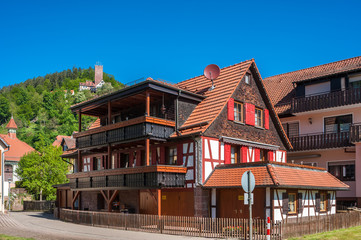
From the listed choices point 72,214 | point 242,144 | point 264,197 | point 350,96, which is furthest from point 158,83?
point 350,96

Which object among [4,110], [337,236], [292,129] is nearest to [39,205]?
[292,129]

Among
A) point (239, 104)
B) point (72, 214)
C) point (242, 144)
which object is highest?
point (239, 104)

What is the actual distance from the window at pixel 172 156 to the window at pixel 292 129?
12.9 meters

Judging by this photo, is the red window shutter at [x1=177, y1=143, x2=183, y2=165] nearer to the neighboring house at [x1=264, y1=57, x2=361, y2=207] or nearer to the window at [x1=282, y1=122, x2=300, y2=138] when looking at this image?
the neighboring house at [x1=264, y1=57, x2=361, y2=207]

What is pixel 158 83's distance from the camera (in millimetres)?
26828

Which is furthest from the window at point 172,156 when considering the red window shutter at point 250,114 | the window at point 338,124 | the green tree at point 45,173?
the green tree at point 45,173

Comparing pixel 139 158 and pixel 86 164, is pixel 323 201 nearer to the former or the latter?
pixel 139 158

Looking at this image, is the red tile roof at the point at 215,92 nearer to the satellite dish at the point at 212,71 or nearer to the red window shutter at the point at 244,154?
the satellite dish at the point at 212,71

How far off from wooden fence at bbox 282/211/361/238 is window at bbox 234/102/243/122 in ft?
27.4

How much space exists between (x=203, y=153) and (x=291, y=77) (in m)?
17.5

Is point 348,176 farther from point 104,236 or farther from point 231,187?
point 104,236

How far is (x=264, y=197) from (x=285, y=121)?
15623 mm

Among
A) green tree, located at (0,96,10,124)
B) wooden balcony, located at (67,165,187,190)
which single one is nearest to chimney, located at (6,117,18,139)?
green tree, located at (0,96,10,124)

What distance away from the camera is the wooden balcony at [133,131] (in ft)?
87.5
